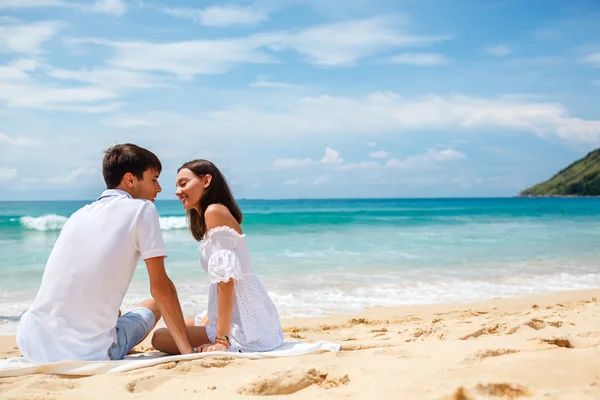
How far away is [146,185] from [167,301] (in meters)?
0.79

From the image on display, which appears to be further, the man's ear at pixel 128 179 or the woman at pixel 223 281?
the woman at pixel 223 281

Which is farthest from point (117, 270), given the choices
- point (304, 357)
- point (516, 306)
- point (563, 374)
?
point (516, 306)

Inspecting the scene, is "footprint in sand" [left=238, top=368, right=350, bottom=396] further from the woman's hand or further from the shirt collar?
the shirt collar

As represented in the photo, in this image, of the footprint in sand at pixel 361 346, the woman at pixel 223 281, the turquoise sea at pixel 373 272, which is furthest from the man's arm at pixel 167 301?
the turquoise sea at pixel 373 272

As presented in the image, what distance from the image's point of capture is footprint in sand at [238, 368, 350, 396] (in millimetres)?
2879

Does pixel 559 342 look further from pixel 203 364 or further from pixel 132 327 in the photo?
pixel 132 327

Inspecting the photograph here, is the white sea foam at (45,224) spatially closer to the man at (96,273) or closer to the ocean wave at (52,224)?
the ocean wave at (52,224)

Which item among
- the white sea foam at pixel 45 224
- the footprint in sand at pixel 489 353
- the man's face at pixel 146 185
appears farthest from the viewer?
the white sea foam at pixel 45 224

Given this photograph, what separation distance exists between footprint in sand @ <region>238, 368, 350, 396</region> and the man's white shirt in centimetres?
107

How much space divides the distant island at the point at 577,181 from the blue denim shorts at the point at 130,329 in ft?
378

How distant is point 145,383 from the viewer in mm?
3105

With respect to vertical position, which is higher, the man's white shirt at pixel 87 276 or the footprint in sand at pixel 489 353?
the man's white shirt at pixel 87 276

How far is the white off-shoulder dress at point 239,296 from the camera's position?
386 centimetres

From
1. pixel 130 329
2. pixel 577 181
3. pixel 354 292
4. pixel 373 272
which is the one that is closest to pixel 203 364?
pixel 130 329
